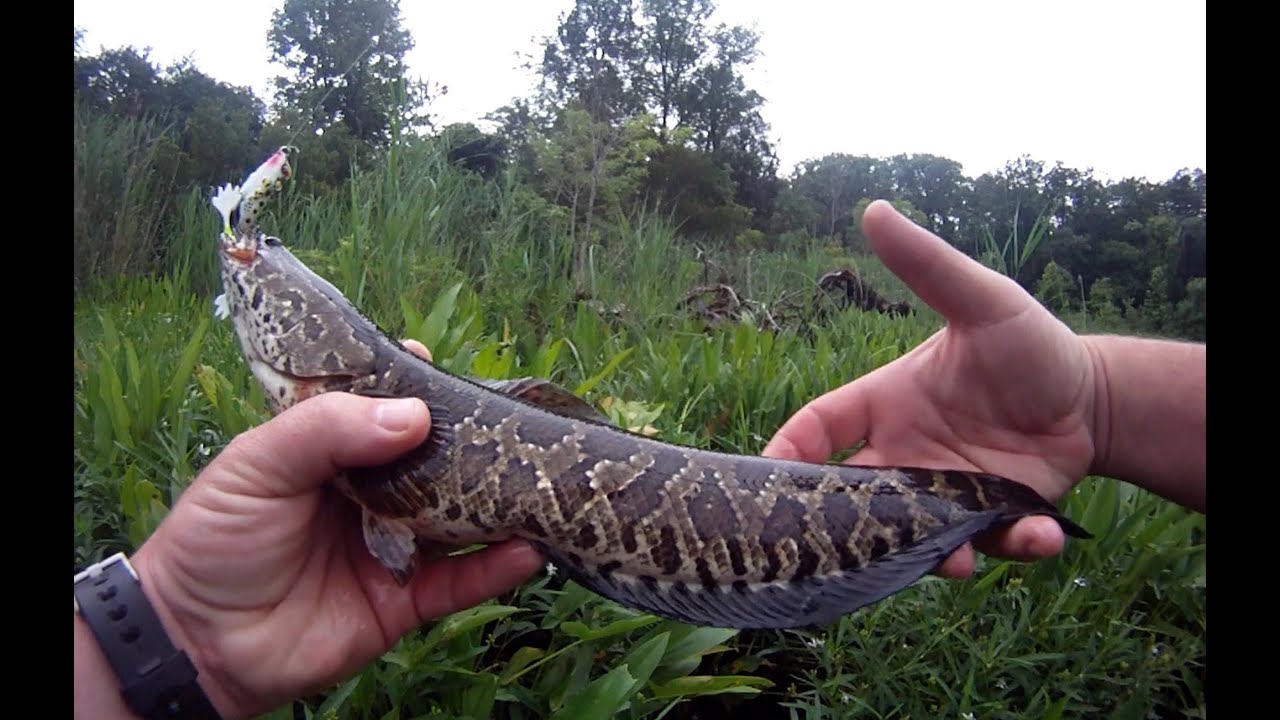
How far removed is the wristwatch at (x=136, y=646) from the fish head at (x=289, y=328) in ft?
1.91

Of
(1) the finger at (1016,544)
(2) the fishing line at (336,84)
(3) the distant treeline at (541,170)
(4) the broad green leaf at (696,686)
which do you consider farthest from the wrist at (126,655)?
(2) the fishing line at (336,84)

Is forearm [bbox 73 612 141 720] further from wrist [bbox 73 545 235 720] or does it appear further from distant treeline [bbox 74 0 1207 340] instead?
distant treeline [bbox 74 0 1207 340]

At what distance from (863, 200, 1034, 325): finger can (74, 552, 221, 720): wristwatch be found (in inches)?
79.3

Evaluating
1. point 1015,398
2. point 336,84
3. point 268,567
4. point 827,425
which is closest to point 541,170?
point 336,84

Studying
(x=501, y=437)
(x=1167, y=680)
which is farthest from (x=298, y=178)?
(x=1167, y=680)

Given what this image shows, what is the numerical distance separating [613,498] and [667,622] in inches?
24.3

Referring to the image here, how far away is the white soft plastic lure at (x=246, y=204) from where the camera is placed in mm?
2152

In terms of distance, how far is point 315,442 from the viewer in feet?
5.86

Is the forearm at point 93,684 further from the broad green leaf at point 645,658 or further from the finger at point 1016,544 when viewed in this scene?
the finger at point 1016,544

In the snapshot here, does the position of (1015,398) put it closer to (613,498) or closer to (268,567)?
(613,498)

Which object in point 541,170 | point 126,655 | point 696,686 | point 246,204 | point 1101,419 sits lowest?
point 696,686

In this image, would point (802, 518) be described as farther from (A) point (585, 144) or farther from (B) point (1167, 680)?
(A) point (585, 144)

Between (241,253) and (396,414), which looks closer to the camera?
(396,414)
